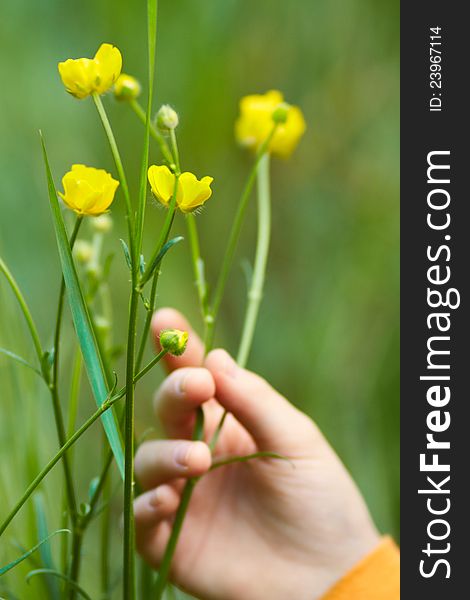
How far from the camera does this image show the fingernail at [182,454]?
1.64 feet

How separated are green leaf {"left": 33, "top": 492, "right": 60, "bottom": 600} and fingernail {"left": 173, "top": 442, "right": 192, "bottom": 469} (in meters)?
0.08

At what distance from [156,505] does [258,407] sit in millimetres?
98

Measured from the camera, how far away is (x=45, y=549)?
1.45 ft

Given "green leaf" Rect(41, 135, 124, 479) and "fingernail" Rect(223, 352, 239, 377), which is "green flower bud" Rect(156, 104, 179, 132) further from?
"fingernail" Rect(223, 352, 239, 377)

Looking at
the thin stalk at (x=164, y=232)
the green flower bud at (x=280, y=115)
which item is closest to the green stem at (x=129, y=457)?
the thin stalk at (x=164, y=232)

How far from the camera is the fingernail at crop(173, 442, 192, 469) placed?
0.50m

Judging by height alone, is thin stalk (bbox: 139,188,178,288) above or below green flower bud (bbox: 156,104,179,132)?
below

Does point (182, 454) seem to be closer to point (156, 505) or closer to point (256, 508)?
point (156, 505)

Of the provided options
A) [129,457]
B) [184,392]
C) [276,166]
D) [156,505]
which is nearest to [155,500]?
[156,505]

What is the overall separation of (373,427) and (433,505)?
2.05ft

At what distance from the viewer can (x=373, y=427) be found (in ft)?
3.97

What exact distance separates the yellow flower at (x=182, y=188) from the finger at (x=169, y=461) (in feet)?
0.65

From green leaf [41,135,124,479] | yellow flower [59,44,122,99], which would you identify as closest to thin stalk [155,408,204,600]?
green leaf [41,135,124,479]

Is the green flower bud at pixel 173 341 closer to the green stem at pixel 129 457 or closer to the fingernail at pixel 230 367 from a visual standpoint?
the green stem at pixel 129 457
